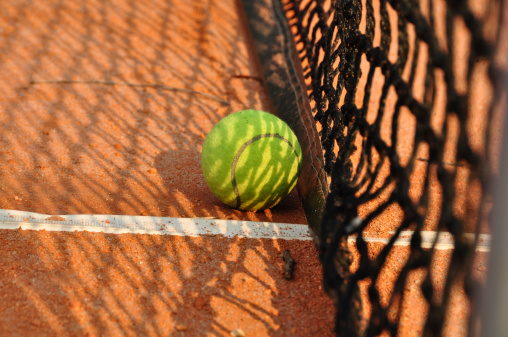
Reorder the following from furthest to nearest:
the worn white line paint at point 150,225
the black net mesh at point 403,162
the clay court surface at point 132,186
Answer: the worn white line paint at point 150,225, the clay court surface at point 132,186, the black net mesh at point 403,162

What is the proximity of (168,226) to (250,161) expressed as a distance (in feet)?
1.87

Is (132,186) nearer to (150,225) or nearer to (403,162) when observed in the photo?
(150,225)

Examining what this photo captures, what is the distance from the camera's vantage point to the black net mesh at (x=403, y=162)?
172 centimetres

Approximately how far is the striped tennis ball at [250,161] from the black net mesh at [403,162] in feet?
0.92

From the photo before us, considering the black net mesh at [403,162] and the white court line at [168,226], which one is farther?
the white court line at [168,226]

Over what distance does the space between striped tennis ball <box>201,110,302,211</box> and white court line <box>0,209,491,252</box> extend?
0.15 metres

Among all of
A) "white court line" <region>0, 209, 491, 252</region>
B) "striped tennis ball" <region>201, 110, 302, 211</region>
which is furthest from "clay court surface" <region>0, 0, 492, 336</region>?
"striped tennis ball" <region>201, 110, 302, 211</region>

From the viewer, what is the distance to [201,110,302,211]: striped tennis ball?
300 cm

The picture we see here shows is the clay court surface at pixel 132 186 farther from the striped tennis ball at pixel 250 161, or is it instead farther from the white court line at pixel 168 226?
the striped tennis ball at pixel 250 161

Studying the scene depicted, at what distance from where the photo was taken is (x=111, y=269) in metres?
2.63

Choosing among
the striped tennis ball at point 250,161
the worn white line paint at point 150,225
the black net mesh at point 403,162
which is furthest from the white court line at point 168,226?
the black net mesh at point 403,162

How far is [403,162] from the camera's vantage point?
391cm

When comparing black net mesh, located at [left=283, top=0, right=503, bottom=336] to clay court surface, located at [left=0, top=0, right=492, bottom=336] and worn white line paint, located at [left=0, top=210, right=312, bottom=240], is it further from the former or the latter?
worn white line paint, located at [left=0, top=210, right=312, bottom=240]

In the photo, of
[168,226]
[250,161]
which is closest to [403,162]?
[250,161]
